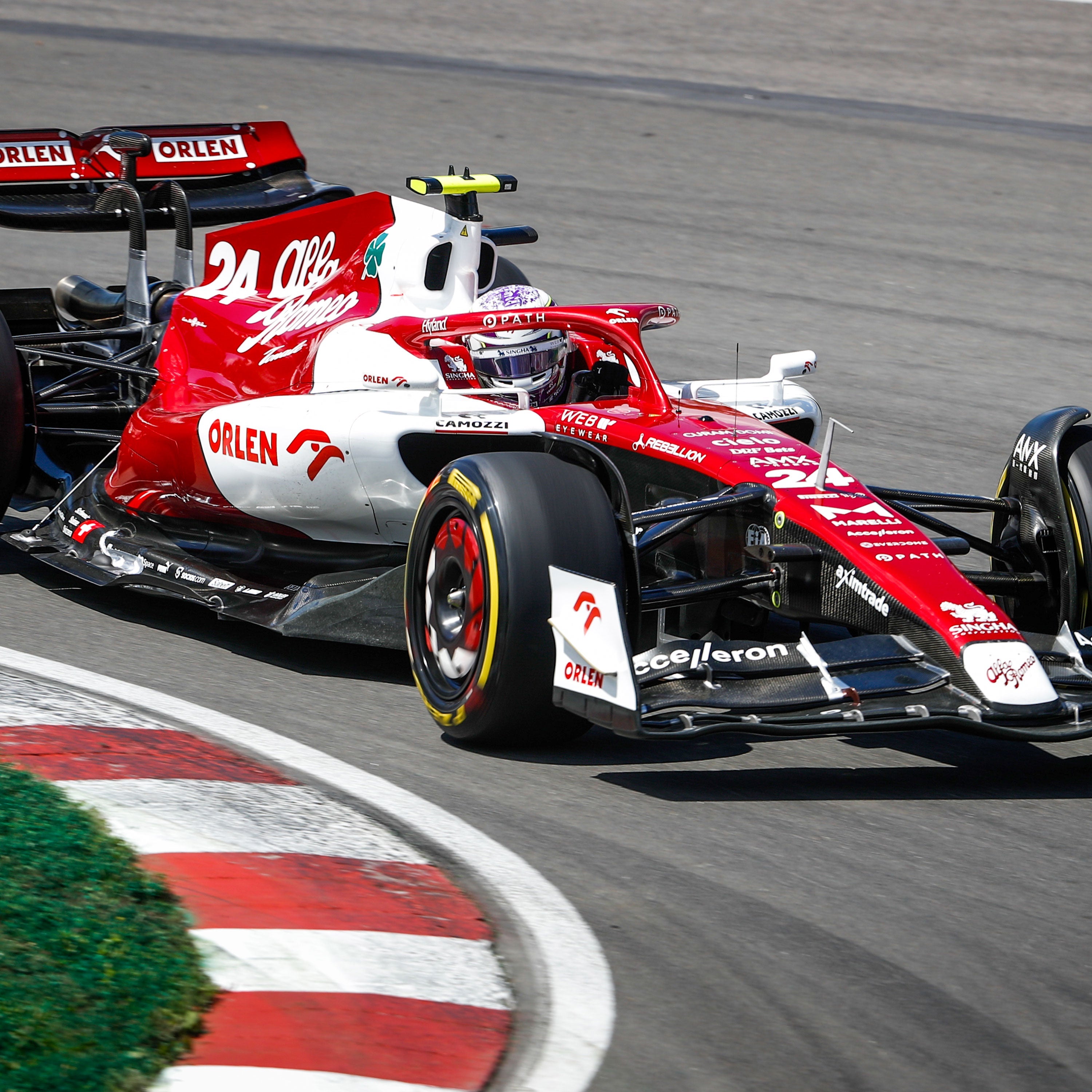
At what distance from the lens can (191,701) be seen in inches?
224

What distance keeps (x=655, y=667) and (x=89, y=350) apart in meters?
4.33

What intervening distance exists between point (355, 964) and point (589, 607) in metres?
1.44

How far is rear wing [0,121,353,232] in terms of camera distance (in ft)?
26.8

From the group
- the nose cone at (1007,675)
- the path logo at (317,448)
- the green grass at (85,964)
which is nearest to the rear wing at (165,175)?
the path logo at (317,448)

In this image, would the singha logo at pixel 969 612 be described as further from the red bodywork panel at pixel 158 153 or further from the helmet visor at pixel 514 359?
the red bodywork panel at pixel 158 153

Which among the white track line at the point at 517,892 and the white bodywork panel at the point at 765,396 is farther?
the white bodywork panel at the point at 765,396

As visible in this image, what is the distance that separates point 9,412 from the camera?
7016mm

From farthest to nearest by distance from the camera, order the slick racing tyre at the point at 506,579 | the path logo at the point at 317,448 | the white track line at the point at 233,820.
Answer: the path logo at the point at 317,448
the slick racing tyre at the point at 506,579
the white track line at the point at 233,820

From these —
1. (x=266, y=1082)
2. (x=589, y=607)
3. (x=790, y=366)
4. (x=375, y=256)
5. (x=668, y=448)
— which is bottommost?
(x=266, y=1082)

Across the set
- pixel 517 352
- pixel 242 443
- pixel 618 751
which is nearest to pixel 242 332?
pixel 242 443

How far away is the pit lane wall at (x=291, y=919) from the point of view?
3391mm

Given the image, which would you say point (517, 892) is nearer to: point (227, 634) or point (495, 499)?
point (495, 499)

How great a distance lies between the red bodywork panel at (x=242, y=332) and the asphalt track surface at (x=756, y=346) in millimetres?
480

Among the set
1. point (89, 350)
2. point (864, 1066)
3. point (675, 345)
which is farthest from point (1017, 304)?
point (864, 1066)
